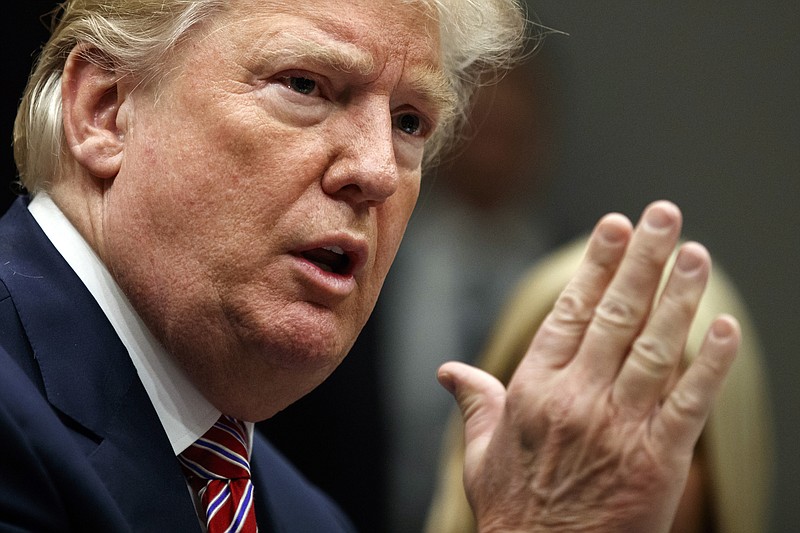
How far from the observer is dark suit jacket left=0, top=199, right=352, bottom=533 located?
1546 millimetres

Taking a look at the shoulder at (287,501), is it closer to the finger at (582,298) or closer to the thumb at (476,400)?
the thumb at (476,400)

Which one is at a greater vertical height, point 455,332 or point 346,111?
point 346,111

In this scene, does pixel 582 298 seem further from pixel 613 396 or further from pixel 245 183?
pixel 245 183

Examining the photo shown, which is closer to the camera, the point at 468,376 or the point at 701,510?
the point at 468,376

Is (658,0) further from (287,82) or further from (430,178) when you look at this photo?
(287,82)

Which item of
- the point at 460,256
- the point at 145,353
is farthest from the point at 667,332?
the point at 460,256

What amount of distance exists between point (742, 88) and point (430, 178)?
142 centimetres

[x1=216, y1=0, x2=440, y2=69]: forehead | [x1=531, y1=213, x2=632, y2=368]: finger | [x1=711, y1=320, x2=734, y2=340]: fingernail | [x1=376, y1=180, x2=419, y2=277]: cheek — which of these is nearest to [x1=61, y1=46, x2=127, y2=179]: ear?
[x1=216, y1=0, x2=440, y2=69]: forehead

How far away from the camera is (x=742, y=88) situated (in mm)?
4477

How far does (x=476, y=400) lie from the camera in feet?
5.96

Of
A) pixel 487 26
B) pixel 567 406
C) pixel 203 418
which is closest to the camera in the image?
pixel 567 406

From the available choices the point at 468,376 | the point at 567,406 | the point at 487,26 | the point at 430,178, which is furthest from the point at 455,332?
the point at 567,406

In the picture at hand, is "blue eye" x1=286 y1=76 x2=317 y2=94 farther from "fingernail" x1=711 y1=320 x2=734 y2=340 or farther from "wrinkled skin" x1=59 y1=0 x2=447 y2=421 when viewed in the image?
"fingernail" x1=711 y1=320 x2=734 y2=340

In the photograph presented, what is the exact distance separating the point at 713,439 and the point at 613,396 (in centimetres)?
137
